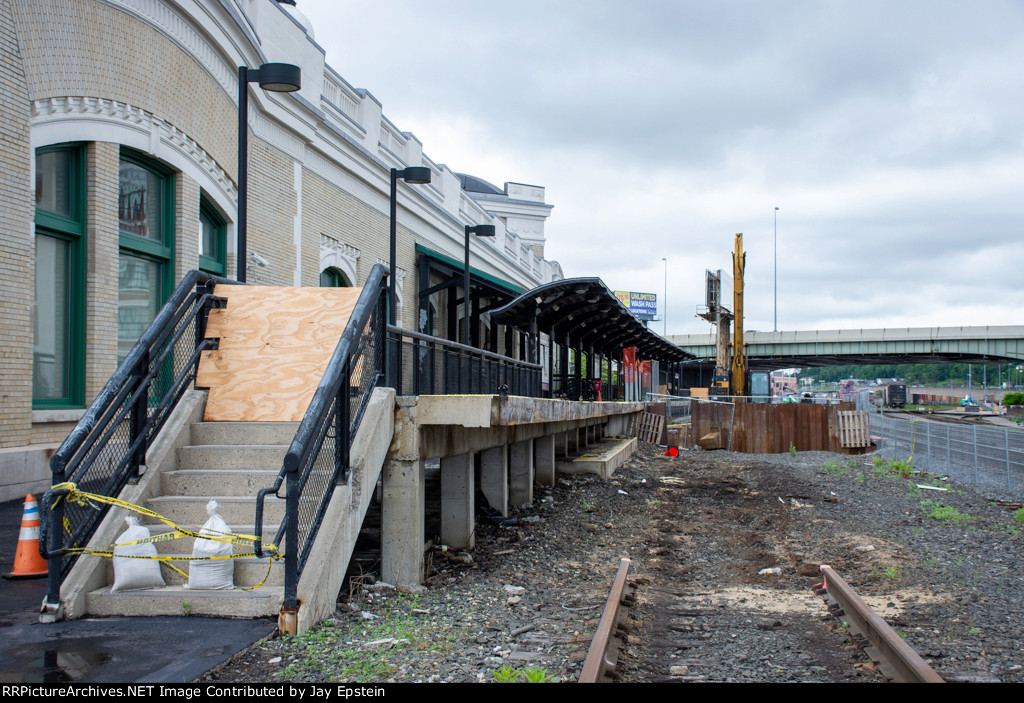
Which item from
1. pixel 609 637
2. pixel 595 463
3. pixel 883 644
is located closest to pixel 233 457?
pixel 609 637

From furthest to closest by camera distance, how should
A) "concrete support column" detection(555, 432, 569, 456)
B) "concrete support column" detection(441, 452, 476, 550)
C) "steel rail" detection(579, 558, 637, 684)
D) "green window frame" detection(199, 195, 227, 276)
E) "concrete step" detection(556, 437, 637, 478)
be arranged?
"concrete support column" detection(555, 432, 569, 456) < "concrete step" detection(556, 437, 637, 478) < "green window frame" detection(199, 195, 227, 276) < "concrete support column" detection(441, 452, 476, 550) < "steel rail" detection(579, 558, 637, 684)

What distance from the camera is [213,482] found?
287 inches

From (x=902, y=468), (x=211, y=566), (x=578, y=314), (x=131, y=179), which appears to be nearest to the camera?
(x=211, y=566)

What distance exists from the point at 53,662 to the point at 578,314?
18588mm

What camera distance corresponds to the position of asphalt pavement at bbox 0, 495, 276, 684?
484 centimetres

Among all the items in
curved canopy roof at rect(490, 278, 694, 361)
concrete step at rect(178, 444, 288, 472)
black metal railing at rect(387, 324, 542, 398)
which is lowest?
concrete step at rect(178, 444, 288, 472)

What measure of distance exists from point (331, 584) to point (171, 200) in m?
9.35

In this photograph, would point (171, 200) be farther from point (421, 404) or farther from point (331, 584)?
point (331, 584)

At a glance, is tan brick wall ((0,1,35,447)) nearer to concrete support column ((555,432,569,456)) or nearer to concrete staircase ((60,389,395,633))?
concrete staircase ((60,389,395,633))

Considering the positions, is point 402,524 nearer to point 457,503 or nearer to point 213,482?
point 213,482

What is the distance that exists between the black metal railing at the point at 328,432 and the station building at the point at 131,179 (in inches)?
188

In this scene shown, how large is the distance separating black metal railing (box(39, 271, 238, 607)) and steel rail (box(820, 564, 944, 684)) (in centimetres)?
598

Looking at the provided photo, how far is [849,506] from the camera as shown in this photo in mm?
16188

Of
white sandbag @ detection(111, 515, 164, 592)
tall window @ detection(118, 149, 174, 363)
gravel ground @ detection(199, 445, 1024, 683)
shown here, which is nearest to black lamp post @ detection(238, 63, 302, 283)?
tall window @ detection(118, 149, 174, 363)
